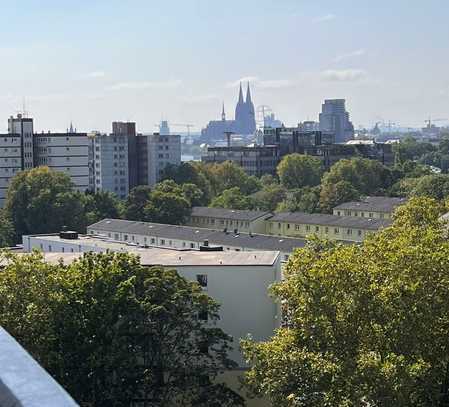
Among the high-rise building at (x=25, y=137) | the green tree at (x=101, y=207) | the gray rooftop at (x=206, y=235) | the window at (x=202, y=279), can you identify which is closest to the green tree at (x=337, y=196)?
the green tree at (x=101, y=207)

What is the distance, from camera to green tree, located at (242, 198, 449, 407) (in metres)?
16.8

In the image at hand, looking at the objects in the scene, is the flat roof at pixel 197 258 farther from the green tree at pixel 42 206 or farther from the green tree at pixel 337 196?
the green tree at pixel 337 196

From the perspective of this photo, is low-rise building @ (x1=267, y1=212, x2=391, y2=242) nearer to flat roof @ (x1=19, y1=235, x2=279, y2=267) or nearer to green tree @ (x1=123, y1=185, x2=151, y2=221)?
green tree @ (x1=123, y1=185, x2=151, y2=221)

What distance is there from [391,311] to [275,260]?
10.9m

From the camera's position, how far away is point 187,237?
52906 millimetres

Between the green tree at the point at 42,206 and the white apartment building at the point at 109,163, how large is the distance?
79.6 ft

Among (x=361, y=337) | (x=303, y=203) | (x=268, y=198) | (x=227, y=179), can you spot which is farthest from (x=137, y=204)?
(x=361, y=337)

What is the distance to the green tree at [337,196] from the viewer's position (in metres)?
76.7

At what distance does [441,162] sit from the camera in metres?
150

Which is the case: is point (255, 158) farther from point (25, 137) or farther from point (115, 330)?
point (115, 330)

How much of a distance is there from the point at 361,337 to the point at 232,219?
1918 inches

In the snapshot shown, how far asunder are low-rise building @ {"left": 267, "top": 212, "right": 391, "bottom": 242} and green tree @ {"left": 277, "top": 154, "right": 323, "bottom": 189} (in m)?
26.3

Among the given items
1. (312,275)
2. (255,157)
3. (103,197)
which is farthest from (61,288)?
(255,157)

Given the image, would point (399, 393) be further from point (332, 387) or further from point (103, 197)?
point (103, 197)
